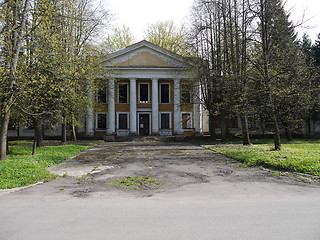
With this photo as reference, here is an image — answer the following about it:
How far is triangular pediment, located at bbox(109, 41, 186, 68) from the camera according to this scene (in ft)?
105

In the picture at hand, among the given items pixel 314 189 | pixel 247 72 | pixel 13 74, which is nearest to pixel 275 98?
pixel 247 72

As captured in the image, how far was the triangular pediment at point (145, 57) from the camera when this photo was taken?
32031 millimetres

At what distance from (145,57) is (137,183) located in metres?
27.0

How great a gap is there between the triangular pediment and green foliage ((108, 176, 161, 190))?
2525 centimetres

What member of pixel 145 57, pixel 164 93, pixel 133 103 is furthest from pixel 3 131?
pixel 164 93

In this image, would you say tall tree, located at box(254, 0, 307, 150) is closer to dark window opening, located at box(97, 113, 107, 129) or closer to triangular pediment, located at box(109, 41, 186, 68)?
triangular pediment, located at box(109, 41, 186, 68)

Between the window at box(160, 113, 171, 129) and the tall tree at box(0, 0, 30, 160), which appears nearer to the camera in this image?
the tall tree at box(0, 0, 30, 160)

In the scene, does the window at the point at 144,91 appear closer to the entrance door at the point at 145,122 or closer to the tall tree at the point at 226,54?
the entrance door at the point at 145,122

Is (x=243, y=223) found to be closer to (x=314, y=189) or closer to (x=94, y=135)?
(x=314, y=189)

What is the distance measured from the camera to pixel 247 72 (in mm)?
17266

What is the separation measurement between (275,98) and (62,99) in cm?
1217

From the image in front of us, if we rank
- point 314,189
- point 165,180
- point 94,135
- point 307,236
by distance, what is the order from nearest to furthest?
point 307,236
point 314,189
point 165,180
point 94,135

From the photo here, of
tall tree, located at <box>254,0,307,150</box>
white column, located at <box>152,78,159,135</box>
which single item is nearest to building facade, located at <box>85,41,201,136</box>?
white column, located at <box>152,78,159,135</box>

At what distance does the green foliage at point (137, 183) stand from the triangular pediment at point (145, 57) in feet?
82.8
